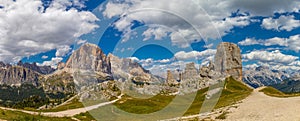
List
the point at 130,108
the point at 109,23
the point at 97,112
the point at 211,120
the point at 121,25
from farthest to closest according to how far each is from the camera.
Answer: the point at 130,108
the point at 97,112
the point at 211,120
the point at 121,25
the point at 109,23

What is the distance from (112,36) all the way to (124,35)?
198 centimetres

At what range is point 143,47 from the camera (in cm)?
3186

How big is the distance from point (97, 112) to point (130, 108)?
61.2ft

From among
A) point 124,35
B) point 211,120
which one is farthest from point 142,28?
point 211,120

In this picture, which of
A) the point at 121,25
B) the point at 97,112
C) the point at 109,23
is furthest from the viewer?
the point at 97,112

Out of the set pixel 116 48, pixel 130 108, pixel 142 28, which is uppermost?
pixel 142 28

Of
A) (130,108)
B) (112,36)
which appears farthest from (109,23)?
(130,108)

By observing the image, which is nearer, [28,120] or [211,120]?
[28,120]

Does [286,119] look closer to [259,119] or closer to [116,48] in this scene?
[259,119]

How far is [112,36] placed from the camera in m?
29.4

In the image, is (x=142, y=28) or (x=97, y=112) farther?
(x=97, y=112)

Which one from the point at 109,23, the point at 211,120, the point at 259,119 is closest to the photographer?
the point at 109,23

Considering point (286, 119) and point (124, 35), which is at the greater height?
point (124, 35)

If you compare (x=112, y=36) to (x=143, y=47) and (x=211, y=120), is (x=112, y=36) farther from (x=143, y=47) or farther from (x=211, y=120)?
(x=211, y=120)
